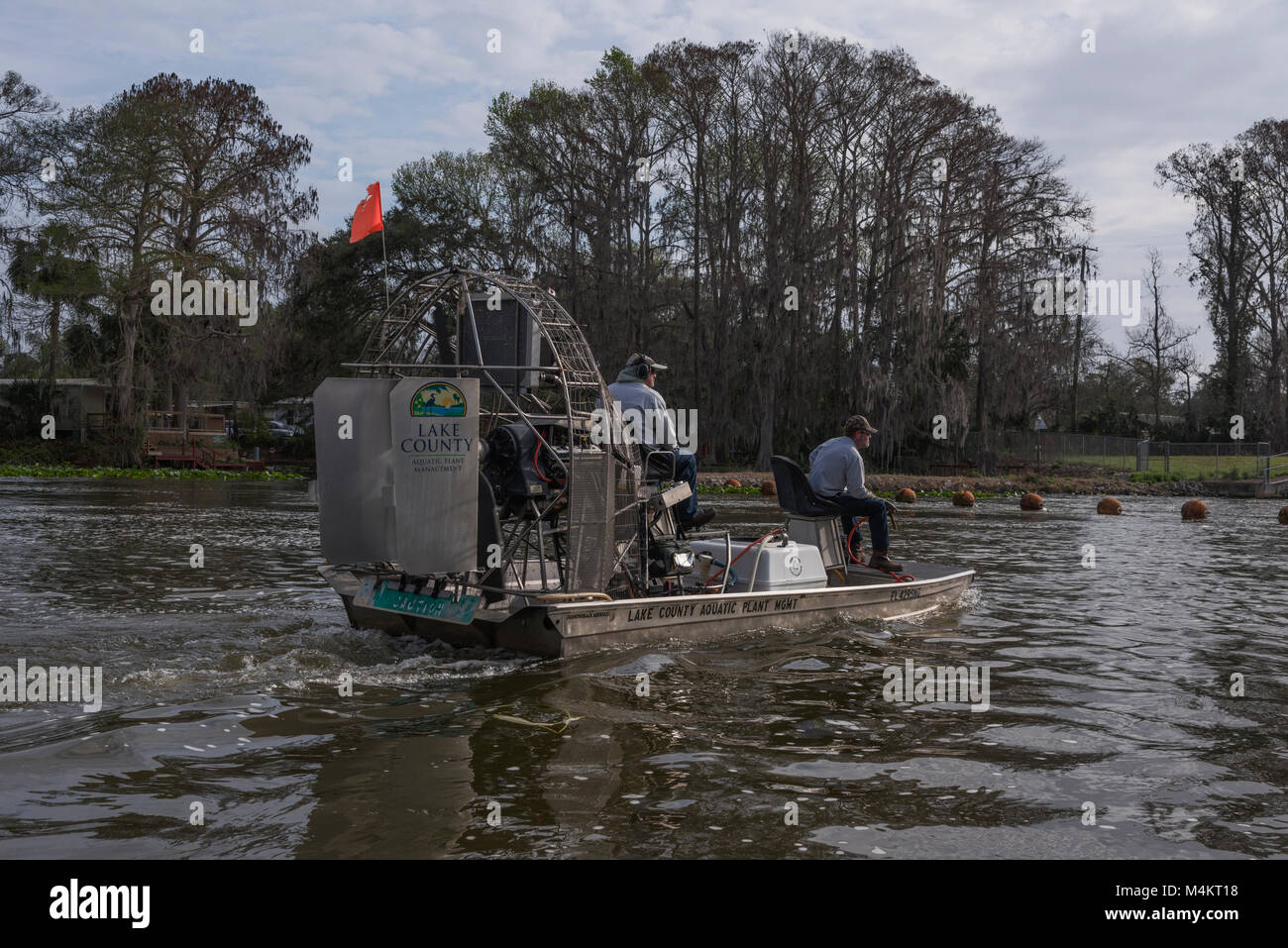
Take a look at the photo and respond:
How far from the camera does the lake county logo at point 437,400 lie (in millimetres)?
8422

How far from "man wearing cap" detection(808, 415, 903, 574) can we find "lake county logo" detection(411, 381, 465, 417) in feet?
16.5

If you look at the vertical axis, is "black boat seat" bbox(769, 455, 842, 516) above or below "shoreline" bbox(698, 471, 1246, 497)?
above

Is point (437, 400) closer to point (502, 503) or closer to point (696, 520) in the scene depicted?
point (502, 503)

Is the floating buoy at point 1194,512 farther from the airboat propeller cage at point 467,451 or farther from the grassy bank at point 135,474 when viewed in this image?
the grassy bank at point 135,474

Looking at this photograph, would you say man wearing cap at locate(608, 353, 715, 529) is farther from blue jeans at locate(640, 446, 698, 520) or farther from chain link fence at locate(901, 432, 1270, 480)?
chain link fence at locate(901, 432, 1270, 480)

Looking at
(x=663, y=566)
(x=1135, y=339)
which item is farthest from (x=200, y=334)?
(x=1135, y=339)

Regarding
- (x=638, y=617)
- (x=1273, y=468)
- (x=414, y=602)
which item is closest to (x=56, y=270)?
(x=414, y=602)

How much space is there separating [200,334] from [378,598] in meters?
37.9

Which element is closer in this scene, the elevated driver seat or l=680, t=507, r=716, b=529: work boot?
l=680, t=507, r=716, b=529: work boot

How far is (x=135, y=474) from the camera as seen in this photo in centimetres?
4009

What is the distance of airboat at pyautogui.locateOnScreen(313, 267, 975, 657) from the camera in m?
8.55

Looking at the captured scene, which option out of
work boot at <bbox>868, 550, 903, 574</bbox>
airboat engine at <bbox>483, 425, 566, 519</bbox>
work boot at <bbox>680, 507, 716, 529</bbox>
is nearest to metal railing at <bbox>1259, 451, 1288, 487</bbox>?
work boot at <bbox>868, 550, 903, 574</bbox>

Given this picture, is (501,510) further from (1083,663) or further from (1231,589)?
(1231,589)

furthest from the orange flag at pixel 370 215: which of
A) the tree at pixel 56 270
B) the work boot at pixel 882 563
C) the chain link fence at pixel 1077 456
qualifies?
the chain link fence at pixel 1077 456
